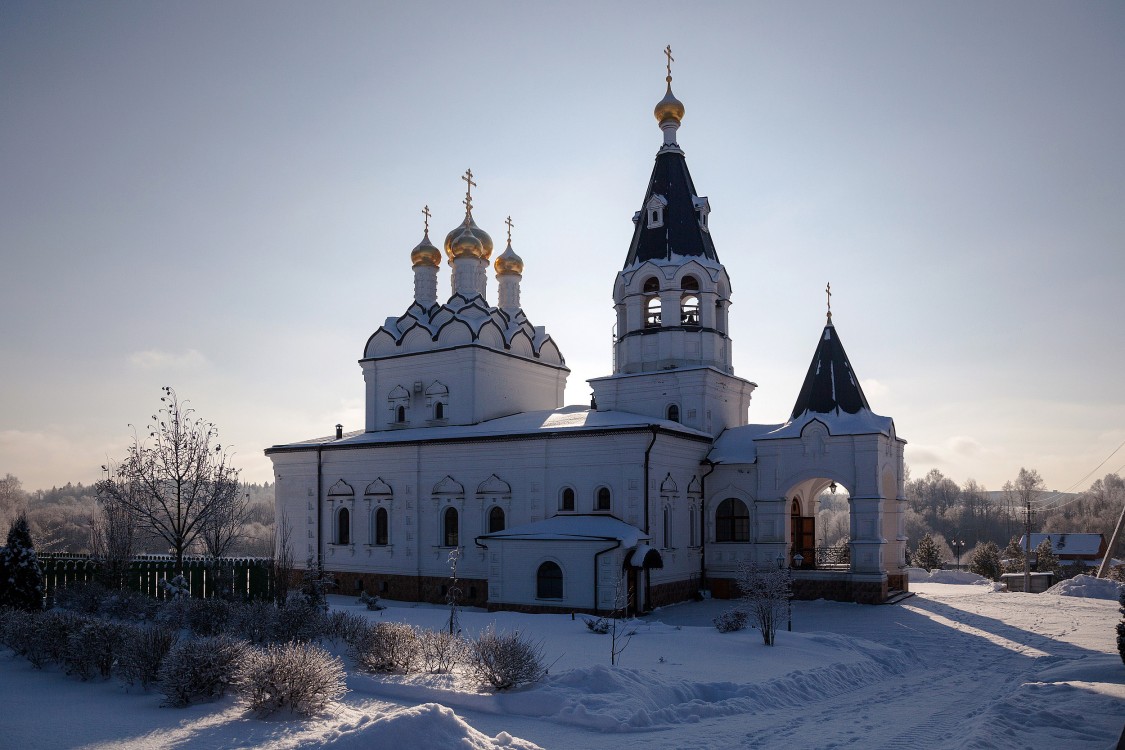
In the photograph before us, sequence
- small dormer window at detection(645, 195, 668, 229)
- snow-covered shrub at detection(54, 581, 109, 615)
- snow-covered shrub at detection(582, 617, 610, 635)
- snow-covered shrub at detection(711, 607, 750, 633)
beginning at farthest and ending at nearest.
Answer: small dormer window at detection(645, 195, 668, 229) < snow-covered shrub at detection(54, 581, 109, 615) < snow-covered shrub at detection(711, 607, 750, 633) < snow-covered shrub at detection(582, 617, 610, 635)

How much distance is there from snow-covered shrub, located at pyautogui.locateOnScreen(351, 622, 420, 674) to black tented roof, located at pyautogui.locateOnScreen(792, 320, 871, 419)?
14532mm

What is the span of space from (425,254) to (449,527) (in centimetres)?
1005

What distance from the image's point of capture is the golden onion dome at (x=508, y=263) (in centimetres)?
2866

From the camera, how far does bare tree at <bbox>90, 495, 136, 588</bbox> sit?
18766 millimetres

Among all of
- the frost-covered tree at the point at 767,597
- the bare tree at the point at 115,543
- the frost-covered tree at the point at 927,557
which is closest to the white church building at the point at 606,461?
the frost-covered tree at the point at 767,597

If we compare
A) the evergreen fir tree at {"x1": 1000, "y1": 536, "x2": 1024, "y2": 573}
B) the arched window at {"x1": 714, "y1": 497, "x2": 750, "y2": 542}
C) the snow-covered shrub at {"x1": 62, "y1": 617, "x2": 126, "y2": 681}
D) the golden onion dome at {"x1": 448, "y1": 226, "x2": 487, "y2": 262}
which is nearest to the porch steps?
the arched window at {"x1": 714, "y1": 497, "x2": 750, "y2": 542}

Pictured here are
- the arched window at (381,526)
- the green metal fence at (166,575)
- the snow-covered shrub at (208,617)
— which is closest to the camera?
the snow-covered shrub at (208,617)

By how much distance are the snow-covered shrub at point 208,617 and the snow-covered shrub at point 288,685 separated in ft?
15.5

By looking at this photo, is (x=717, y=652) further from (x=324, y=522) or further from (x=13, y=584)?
(x=324, y=522)

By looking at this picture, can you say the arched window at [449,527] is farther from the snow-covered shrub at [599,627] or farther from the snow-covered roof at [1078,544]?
the snow-covered roof at [1078,544]

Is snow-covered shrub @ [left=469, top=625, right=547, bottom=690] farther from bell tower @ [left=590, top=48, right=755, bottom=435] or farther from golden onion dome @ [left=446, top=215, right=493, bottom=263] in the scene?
golden onion dome @ [left=446, top=215, right=493, bottom=263]

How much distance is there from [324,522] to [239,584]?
277 inches

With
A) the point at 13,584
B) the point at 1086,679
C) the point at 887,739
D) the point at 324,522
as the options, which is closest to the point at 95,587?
the point at 13,584

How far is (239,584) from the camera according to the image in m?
18.9
